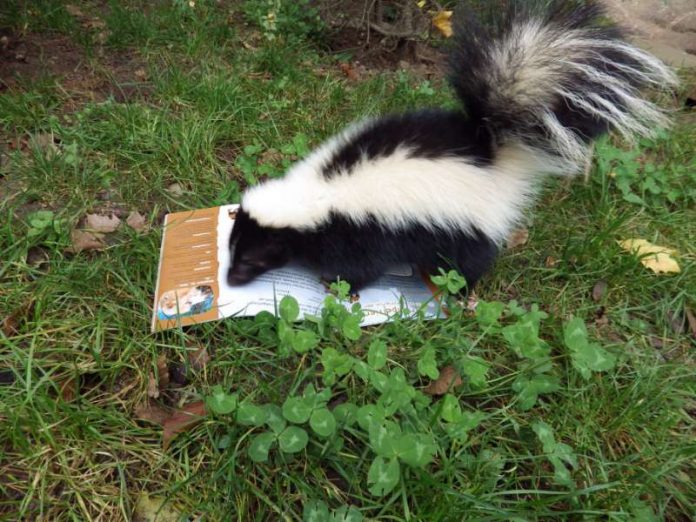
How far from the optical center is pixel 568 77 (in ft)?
6.63

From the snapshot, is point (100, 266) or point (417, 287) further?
point (417, 287)

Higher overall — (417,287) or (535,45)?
(535,45)

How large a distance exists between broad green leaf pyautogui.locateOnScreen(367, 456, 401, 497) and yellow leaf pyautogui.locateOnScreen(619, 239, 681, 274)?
180cm

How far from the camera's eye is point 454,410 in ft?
5.61

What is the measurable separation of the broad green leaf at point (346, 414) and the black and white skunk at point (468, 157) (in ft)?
2.49

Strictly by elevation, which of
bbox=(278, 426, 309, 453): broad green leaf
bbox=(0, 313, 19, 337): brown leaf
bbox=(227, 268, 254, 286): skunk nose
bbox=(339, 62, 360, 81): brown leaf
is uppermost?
bbox=(339, 62, 360, 81): brown leaf

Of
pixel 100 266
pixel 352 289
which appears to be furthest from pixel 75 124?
pixel 352 289

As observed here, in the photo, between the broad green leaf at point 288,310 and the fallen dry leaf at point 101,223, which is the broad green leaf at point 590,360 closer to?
the broad green leaf at point 288,310

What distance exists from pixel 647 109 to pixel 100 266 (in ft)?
8.26

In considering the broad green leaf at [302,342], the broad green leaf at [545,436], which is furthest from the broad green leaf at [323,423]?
the broad green leaf at [545,436]

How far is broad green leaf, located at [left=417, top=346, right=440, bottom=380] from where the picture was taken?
1.85 metres

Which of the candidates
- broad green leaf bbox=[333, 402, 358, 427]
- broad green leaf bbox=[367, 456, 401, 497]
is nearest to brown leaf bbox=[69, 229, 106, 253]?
broad green leaf bbox=[333, 402, 358, 427]

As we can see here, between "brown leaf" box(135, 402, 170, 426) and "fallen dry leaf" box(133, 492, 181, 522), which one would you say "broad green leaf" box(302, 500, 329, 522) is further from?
"brown leaf" box(135, 402, 170, 426)

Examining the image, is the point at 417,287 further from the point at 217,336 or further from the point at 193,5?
the point at 193,5
